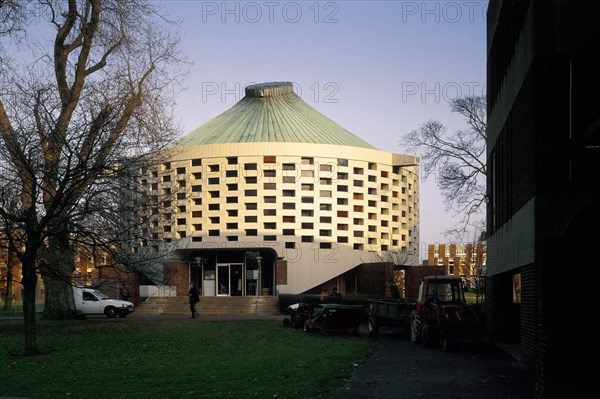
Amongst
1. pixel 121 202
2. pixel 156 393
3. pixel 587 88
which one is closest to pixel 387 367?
pixel 156 393

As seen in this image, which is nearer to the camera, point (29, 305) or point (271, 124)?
point (29, 305)

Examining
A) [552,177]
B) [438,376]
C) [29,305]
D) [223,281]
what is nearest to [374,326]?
[438,376]

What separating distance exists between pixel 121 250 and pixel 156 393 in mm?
13371

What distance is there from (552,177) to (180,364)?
8999 mm

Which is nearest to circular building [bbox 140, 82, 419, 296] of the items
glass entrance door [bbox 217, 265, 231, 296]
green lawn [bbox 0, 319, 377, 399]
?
glass entrance door [bbox 217, 265, 231, 296]

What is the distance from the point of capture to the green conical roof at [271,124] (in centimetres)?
7469

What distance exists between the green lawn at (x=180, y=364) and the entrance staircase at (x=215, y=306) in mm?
23145

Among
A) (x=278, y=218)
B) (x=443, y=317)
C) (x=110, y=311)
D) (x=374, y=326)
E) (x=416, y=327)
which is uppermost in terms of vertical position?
(x=278, y=218)

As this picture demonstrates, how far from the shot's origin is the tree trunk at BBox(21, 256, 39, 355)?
20.1 meters

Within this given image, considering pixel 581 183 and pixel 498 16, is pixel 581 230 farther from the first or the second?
pixel 498 16

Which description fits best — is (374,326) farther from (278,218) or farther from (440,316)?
(278,218)

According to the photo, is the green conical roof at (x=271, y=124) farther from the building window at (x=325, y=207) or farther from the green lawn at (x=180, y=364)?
the green lawn at (x=180, y=364)

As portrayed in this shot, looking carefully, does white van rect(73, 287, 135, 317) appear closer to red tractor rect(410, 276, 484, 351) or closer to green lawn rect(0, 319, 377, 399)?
green lawn rect(0, 319, 377, 399)

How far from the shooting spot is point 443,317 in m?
22.0
